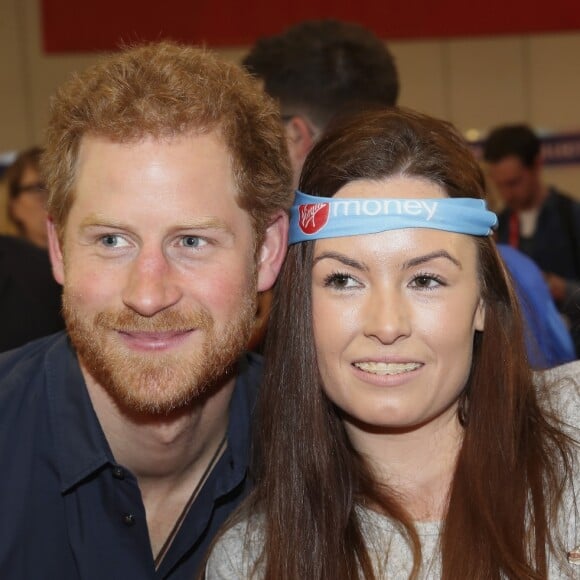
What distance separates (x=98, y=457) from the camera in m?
2.39

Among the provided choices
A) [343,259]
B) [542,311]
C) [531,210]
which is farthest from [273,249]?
[531,210]

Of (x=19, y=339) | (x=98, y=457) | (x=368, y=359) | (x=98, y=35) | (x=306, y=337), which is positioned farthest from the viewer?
(x=98, y=35)

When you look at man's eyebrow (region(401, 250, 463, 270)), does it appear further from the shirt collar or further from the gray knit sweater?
the shirt collar

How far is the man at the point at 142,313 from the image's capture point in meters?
2.21

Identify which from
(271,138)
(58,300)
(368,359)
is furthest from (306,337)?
(58,300)

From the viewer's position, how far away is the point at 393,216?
206 cm

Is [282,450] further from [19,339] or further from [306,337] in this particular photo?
[19,339]

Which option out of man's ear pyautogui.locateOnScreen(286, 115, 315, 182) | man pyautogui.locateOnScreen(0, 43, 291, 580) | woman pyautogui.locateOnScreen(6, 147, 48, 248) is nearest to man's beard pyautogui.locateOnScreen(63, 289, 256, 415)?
man pyautogui.locateOnScreen(0, 43, 291, 580)

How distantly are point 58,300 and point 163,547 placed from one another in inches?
41.6

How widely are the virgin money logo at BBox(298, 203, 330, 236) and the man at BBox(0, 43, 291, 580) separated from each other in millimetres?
173

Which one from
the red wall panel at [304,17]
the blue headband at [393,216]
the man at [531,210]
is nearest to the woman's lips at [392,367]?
the blue headband at [393,216]

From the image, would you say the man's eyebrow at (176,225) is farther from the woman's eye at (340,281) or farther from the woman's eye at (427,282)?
the woman's eye at (427,282)

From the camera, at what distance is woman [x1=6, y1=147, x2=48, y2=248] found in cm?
502

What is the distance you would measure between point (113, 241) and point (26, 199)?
117 inches
